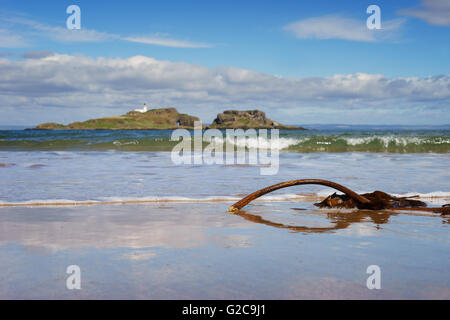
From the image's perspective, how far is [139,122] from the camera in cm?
15662

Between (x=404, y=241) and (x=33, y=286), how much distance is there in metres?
2.95

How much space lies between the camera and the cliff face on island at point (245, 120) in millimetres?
145875

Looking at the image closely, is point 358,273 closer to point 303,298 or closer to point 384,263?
point 384,263

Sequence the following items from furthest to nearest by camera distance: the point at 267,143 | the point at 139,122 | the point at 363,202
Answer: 1. the point at 139,122
2. the point at 267,143
3. the point at 363,202

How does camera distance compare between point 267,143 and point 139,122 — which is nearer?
point 267,143

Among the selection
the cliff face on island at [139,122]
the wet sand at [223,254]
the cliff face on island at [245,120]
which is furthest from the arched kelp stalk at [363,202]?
the cliff face on island at [139,122]

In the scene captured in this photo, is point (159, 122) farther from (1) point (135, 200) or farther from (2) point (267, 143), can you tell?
(1) point (135, 200)

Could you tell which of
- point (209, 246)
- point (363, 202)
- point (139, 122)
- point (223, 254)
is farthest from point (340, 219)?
point (139, 122)

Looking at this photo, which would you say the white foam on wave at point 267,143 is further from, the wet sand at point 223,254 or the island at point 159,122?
the island at point 159,122

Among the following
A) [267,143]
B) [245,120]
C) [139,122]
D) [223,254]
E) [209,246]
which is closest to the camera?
[223,254]

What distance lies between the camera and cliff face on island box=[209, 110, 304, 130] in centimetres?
14588

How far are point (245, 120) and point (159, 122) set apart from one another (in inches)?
1334

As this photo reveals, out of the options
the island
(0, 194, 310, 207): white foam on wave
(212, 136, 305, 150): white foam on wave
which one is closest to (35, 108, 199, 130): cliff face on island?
the island
